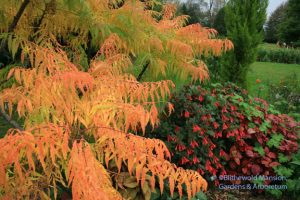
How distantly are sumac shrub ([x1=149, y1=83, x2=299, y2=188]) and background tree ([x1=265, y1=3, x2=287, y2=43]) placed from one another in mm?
46684

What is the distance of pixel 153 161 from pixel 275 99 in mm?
5877

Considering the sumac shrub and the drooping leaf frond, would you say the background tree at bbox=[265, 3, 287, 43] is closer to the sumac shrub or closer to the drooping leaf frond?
the sumac shrub

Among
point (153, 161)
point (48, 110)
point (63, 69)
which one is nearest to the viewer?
point (153, 161)

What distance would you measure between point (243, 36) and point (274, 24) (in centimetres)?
5235

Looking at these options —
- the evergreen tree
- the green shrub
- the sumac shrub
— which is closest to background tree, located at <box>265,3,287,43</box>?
the green shrub

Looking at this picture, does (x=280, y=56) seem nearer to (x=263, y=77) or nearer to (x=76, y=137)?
(x=263, y=77)

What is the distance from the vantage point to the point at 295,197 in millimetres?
4109

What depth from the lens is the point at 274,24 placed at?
5559cm

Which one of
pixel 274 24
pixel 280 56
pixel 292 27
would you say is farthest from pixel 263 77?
pixel 274 24

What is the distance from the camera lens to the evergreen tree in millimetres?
7512

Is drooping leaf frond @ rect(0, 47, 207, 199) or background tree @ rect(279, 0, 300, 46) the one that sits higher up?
background tree @ rect(279, 0, 300, 46)

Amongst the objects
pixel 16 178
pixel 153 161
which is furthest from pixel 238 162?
pixel 16 178

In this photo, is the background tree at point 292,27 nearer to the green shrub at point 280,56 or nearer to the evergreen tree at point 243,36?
the green shrub at point 280,56

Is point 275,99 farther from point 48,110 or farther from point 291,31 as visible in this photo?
point 291,31
